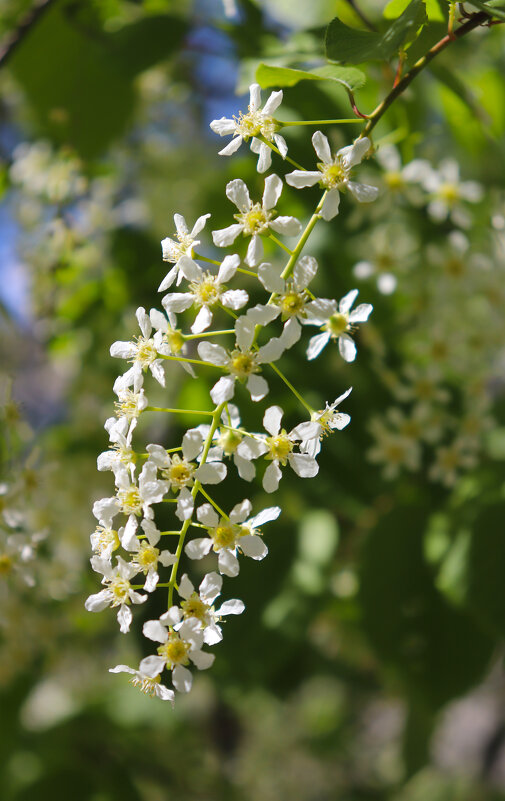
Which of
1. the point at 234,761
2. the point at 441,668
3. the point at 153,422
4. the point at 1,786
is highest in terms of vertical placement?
the point at 153,422

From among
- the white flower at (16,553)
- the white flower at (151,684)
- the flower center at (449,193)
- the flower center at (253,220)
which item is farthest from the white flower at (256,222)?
the flower center at (449,193)

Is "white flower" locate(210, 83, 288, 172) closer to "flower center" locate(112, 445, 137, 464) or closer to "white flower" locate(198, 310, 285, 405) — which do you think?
"white flower" locate(198, 310, 285, 405)

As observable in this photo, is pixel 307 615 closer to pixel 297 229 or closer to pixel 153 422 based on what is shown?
pixel 153 422

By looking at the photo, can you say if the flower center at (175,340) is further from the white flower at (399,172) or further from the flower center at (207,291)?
the white flower at (399,172)

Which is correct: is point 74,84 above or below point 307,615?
above

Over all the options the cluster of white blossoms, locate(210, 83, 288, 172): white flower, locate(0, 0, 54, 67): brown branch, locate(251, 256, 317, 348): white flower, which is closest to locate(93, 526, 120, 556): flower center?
the cluster of white blossoms

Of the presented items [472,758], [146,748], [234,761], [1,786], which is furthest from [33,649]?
[472,758]
